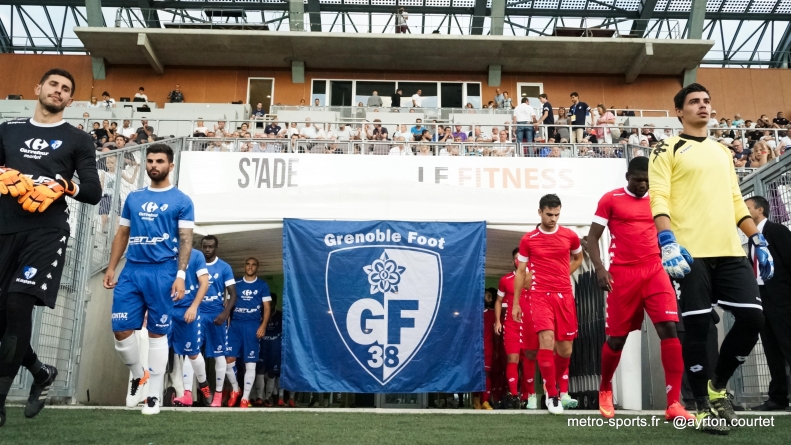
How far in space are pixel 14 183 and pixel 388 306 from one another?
484cm

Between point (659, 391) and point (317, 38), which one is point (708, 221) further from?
point (317, 38)

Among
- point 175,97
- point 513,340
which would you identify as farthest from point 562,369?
point 175,97

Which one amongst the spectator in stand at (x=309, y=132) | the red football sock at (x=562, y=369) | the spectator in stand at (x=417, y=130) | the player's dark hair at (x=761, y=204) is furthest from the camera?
the spectator in stand at (x=309, y=132)

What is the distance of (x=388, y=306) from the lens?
802 cm

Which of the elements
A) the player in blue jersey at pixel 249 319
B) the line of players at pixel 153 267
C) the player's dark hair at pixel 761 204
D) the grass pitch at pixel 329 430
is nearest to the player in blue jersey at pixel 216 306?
the player in blue jersey at pixel 249 319

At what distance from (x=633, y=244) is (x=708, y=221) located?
41.5 inches

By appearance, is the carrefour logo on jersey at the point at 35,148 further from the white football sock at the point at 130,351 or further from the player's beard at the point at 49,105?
the white football sock at the point at 130,351

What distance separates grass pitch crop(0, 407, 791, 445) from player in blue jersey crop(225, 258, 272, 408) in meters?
3.42

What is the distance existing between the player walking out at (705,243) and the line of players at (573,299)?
0.60 m

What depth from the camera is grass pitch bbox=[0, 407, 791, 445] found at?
354 cm

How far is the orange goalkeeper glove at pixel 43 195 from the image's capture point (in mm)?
3867

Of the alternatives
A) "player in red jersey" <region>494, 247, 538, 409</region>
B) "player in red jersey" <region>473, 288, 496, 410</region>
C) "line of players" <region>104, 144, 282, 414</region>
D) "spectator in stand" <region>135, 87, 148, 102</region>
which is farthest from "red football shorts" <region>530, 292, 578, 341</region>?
"spectator in stand" <region>135, 87, 148, 102</region>

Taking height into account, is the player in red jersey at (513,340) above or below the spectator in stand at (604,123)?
below

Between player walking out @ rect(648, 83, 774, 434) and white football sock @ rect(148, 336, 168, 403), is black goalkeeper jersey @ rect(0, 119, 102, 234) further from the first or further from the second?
player walking out @ rect(648, 83, 774, 434)
